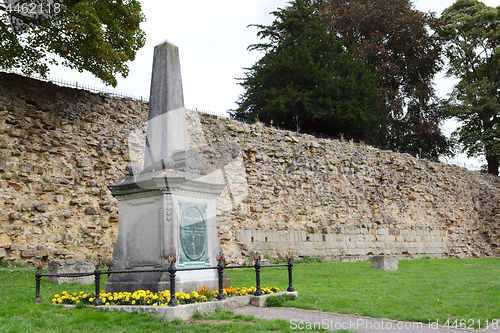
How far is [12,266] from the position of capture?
11078 mm

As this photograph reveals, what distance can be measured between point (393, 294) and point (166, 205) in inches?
184

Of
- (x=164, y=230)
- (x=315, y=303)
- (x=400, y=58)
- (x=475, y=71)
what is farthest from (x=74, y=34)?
(x=475, y=71)

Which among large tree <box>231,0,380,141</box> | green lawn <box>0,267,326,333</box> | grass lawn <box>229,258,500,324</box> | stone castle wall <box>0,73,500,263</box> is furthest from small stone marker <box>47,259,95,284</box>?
large tree <box>231,0,380,141</box>

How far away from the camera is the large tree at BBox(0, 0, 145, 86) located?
12.0 metres

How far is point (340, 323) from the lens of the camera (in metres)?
5.80

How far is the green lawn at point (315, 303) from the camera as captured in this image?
536 cm

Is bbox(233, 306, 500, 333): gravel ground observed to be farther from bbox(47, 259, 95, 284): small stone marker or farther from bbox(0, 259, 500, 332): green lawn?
bbox(47, 259, 95, 284): small stone marker

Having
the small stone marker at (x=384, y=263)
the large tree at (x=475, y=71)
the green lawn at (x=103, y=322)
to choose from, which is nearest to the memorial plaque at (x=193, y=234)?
the green lawn at (x=103, y=322)

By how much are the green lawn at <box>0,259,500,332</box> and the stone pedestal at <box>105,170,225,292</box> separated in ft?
3.29

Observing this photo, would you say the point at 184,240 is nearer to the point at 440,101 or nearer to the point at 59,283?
the point at 59,283

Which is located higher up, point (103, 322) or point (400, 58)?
point (400, 58)

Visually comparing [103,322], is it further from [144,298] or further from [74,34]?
[74,34]

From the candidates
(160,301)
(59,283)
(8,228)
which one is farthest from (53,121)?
(160,301)

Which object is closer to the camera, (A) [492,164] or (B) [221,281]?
(B) [221,281]
